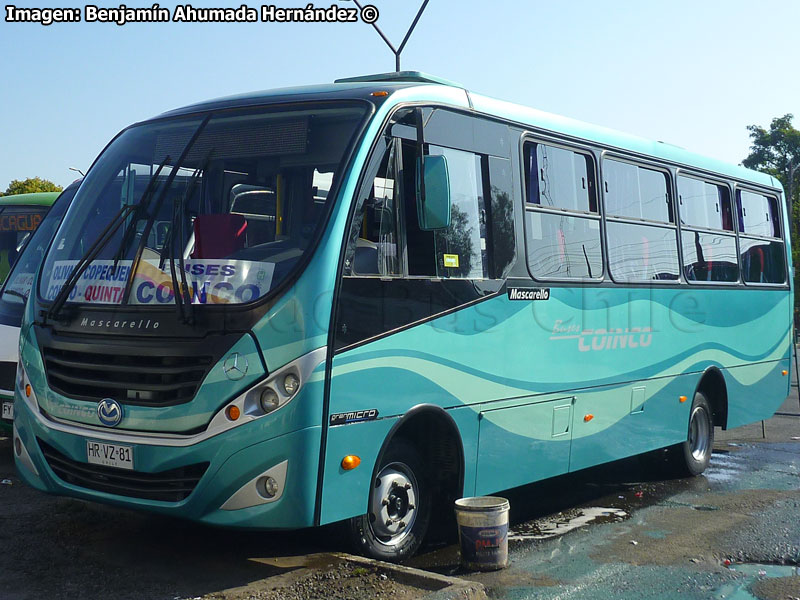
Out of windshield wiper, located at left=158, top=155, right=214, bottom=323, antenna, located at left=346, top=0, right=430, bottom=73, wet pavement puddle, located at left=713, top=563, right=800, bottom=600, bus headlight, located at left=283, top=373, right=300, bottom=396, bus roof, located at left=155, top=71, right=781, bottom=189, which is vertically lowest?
wet pavement puddle, located at left=713, top=563, right=800, bottom=600

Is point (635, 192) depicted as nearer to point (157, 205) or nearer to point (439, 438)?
point (439, 438)

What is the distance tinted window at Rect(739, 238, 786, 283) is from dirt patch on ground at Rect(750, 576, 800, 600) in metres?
5.87

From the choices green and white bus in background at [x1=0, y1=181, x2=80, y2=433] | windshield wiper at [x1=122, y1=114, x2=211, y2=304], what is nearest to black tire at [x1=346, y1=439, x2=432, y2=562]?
windshield wiper at [x1=122, y1=114, x2=211, y2=304]

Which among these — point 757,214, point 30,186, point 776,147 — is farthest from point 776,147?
point 757,214

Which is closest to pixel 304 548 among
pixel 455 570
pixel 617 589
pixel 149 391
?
pixel 455 570

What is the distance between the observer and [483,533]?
22.4 feet

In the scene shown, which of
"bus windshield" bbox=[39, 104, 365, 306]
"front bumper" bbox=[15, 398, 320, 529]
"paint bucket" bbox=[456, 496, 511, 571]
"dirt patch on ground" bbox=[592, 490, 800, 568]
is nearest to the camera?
"front bumper" bbox=[15, 398, 320, 529]

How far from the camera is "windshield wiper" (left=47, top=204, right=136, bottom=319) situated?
6.62 meters

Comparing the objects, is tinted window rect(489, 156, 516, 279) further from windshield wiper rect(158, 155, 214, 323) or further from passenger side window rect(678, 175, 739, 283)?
passenger side window rect(678, 175, 739, 283)

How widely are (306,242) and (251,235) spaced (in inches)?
14.7

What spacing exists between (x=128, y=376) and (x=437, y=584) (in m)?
2.20

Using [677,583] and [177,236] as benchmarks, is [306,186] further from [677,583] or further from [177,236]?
[677,583]

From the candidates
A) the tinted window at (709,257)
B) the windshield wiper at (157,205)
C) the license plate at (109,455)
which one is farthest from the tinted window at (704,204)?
the license plate at (109,455)

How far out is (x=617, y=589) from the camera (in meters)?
6.57
